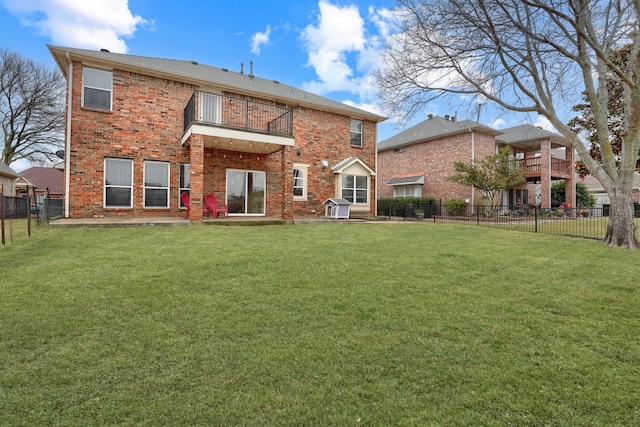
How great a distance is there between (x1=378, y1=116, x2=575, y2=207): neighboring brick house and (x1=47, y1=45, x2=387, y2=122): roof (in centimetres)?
713

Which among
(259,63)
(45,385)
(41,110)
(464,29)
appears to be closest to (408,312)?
(45,385)

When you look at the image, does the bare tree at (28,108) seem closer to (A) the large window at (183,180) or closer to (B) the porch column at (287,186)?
(A) the large window at (183,180)

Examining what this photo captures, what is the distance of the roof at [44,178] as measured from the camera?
34562 mm

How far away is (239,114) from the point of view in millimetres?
13969

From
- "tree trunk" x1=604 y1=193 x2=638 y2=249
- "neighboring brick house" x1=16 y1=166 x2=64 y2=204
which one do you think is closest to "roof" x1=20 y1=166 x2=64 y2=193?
"neighboring brick house" x1=16 y1=166 x2=64 y2=204

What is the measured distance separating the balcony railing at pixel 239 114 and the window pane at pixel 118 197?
318 centimetres

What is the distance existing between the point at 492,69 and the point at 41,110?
32.7 metres

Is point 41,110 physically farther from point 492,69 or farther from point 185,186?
point 492,69

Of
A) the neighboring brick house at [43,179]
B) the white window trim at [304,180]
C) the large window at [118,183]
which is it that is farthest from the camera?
the neighboring brick house at [43,179]

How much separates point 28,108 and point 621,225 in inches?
1453

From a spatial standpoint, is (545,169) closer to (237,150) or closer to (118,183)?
(237,150)

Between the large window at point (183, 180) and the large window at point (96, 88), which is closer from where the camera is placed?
the large window at point (96, 88)

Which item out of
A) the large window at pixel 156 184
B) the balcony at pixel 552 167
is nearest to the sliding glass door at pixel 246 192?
the large window at pixel 156 184

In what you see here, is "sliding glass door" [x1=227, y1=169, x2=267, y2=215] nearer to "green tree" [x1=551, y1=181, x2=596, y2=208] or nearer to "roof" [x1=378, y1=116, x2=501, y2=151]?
"roof" [x1=378, y1=116, x2=501, y2=151]
